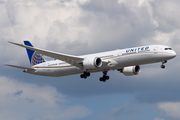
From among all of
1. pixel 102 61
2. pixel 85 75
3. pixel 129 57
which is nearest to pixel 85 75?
pixel 85 75

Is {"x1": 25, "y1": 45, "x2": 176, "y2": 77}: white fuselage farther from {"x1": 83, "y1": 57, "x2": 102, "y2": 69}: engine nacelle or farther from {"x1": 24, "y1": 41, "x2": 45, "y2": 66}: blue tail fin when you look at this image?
{"x1": 24, "y1": 41, "x2": 45, "y2": 66}: blue tail fin

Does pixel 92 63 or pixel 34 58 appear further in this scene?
pixel 34 58

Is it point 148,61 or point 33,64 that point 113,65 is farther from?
point 33,64

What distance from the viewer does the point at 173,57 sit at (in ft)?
200

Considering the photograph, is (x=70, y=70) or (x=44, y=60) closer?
(x=70, y=70)

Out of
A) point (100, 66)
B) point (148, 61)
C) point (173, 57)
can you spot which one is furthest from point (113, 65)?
point (173, 57)

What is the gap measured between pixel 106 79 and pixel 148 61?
14.2 m

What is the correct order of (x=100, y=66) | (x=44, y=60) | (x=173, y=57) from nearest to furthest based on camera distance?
1. (x=173, y=57)
2. (x=100, y=66)
3. (x=44, y=60)

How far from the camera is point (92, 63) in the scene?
2532 inches

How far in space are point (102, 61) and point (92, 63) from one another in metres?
2.18

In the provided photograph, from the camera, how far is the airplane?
6169 centimetres

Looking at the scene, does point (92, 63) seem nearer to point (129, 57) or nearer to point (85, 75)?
point (85, 75)

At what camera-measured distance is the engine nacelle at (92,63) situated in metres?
64.3

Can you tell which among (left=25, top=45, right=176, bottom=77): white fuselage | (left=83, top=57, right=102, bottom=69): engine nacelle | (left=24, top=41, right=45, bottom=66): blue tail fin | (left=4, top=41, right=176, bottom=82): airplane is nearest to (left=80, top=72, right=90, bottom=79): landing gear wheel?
(left=4, top=41, right=176, bottom=82): airplane
